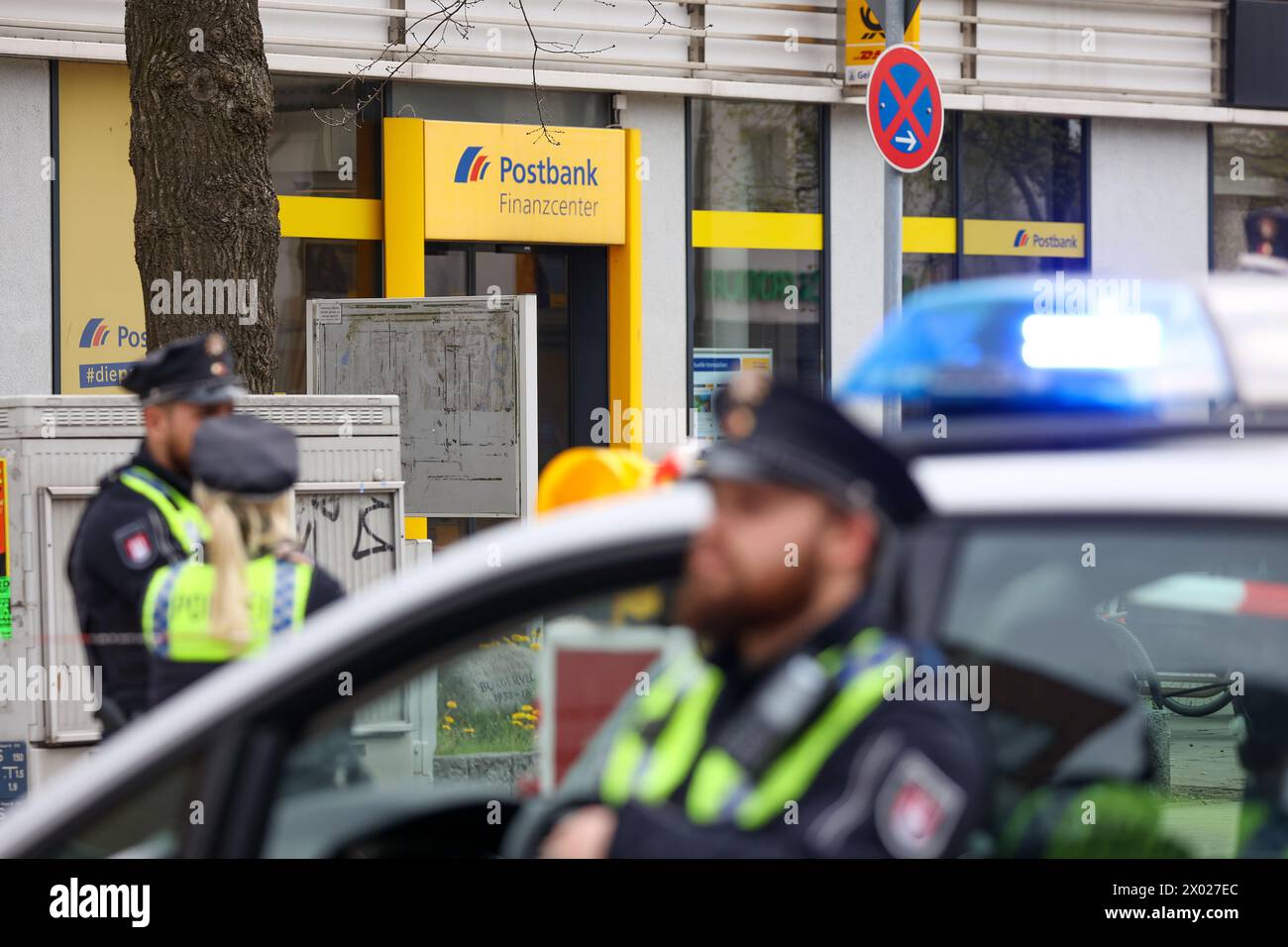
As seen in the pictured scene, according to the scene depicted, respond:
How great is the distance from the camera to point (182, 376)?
450 cm

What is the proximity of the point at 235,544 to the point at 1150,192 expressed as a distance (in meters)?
14.3

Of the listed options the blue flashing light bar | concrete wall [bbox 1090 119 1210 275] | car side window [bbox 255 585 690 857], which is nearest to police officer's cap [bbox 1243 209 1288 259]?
the blue flashing light bar

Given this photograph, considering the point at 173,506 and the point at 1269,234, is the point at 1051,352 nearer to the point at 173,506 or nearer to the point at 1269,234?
the point at 1269,234

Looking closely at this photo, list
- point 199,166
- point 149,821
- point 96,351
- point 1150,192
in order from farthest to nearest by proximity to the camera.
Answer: point 1150,192 → point 96,351 → point 199,166 → point 149,821

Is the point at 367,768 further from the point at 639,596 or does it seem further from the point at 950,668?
the point at 950,668

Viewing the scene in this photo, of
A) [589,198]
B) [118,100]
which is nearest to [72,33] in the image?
[118,100]

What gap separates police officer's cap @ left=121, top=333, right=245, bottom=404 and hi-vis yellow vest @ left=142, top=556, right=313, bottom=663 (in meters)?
0.54

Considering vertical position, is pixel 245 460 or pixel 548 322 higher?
pixel 548 322

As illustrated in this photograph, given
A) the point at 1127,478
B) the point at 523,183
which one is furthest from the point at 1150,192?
the point at 1127,478

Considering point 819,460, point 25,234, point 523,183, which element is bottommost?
point 819,460

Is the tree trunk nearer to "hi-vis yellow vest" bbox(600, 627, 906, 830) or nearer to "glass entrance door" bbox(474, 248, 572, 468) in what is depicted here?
"hi-vis yellow vest" bbox(600, 627, 906, 830)

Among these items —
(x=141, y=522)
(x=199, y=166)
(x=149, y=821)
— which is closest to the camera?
(x=149, y=821)

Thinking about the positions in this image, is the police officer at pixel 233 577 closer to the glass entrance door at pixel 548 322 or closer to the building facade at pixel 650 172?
the building facade at pixel 650 172
